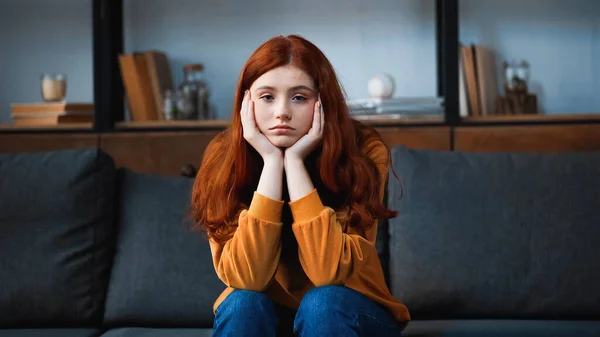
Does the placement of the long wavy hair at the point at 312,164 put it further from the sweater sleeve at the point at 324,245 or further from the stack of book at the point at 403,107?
the stack of book at the point at 403,107

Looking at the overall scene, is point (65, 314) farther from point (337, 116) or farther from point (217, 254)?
point (337, 116)

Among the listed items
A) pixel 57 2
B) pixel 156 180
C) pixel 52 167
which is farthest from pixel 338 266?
pixel 57 2

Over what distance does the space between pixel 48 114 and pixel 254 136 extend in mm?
Result: 1179

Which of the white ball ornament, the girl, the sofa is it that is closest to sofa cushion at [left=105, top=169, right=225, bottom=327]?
the sofa

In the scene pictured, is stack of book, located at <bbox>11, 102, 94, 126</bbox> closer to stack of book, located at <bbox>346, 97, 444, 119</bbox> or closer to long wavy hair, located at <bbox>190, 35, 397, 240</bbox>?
stack of book, located at <bbox>346, 97, 444, 119</bbox>

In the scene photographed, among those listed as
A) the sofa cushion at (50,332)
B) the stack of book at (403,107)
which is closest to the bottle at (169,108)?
the stack of book at (403,107)

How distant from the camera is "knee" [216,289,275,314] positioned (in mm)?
1453

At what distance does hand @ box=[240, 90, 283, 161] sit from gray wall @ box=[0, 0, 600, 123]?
1.18 m

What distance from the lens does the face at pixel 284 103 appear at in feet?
5.13

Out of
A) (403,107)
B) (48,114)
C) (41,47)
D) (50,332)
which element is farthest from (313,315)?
(41,47)

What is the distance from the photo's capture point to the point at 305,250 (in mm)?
1528

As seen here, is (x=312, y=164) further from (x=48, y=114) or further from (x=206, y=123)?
(x=48, y=114)

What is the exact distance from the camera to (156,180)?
2152mm

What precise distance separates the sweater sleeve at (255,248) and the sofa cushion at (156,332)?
361 mm
